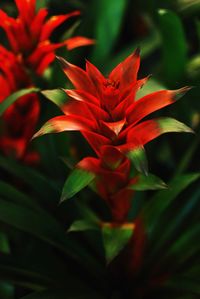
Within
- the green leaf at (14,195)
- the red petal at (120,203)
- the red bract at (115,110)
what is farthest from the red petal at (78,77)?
the green leaf at (14,195)

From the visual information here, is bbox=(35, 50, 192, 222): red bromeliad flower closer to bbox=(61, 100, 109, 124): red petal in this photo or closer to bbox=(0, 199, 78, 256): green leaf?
bbox=(61, 100, 109, 124): red petal

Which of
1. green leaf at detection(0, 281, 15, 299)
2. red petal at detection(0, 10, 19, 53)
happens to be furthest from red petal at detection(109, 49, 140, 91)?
green leaf at detection(0, 281, 15, 299)

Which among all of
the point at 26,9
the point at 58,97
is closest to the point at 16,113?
the point at 26,9

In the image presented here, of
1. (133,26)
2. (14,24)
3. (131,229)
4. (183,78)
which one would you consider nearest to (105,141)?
(131,229)

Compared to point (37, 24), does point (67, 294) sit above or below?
below

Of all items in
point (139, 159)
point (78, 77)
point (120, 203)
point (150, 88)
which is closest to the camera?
point (139, 159)

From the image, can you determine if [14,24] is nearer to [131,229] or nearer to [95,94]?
[95,94]

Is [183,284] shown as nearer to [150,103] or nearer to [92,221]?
[92,221]
